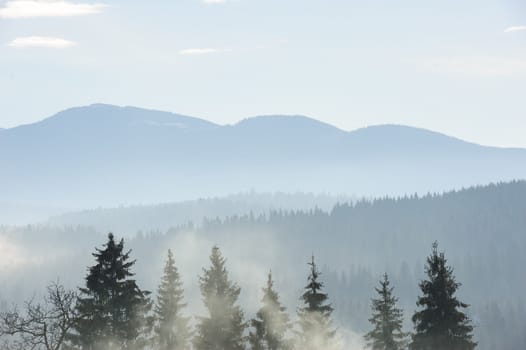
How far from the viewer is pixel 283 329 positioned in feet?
150

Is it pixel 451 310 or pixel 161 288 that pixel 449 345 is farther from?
pixel 161 288

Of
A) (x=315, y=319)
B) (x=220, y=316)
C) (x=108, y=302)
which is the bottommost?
(x=315, y=319)

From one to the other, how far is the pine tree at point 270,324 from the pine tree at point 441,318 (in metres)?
9.26

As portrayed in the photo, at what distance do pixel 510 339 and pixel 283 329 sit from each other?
522ft

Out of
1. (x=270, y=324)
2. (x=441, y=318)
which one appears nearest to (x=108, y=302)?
(x=270, y=324)

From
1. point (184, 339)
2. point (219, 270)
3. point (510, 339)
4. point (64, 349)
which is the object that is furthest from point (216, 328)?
point (510, 339)

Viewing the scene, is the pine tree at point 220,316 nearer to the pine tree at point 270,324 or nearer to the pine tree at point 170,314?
the pine tree at point 270,324

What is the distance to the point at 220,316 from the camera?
4447 centimetres

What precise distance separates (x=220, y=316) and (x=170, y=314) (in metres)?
5.49

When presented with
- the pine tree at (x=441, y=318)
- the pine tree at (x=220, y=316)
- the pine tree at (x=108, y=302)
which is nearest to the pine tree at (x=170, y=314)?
the pine tree at (x=220, y=316)

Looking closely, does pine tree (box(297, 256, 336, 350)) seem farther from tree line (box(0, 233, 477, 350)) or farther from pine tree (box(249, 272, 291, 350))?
pine tree (box(249, 272, 291, 350))

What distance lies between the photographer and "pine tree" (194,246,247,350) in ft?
145

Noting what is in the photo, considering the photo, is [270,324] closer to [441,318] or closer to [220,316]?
[220,316]

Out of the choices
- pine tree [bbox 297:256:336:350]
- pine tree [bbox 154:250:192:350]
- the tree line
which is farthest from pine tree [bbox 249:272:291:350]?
pine tree [bbox 154:250:192:350]
